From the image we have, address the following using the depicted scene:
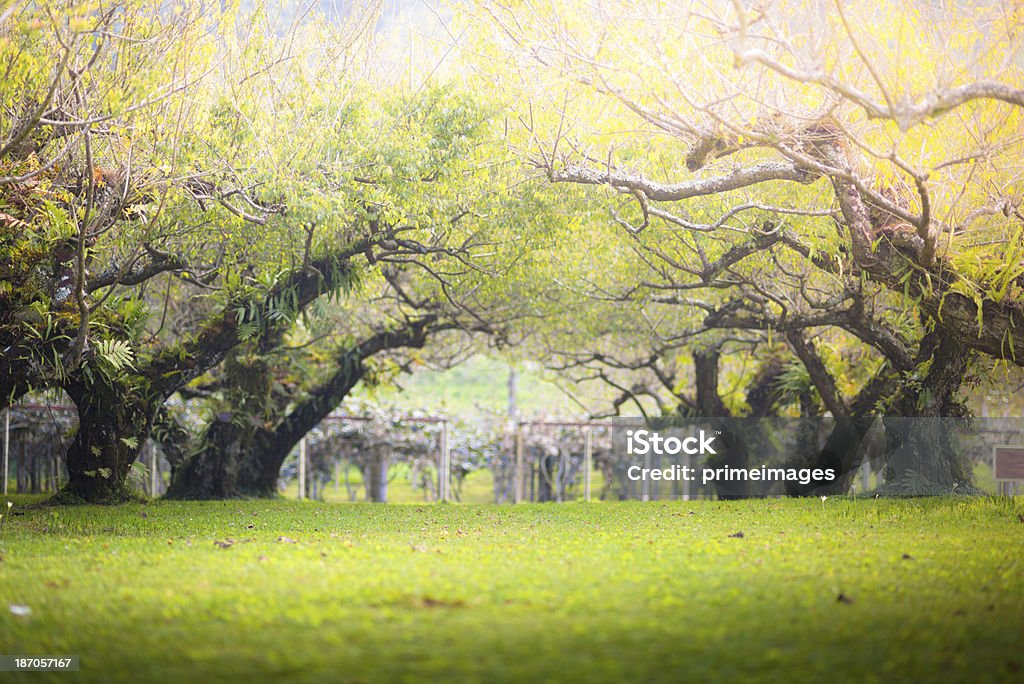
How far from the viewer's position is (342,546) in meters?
7.27

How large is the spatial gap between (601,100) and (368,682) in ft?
24.7

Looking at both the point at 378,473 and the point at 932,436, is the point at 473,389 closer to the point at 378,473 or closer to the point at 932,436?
the point at 378,473

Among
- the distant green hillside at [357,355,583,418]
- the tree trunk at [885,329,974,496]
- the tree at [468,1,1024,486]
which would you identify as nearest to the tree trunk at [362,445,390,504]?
the tree at [468,1,1024,486]

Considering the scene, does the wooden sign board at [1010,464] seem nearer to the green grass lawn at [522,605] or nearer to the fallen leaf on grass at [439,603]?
the green grass lawn at [522,605]

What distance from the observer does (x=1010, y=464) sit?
11969mm

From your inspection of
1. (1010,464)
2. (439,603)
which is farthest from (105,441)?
(1010,464)

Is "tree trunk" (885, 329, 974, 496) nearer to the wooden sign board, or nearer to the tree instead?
the tree

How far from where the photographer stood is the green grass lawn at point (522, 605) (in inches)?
155

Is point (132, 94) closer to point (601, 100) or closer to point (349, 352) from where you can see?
point (601, 100)

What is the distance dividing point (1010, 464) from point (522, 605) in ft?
30.7

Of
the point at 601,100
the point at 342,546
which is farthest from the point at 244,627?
the point at 601,100

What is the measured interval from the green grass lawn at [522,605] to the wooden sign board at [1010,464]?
3790mm

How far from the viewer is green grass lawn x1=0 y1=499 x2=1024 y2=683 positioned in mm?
3936

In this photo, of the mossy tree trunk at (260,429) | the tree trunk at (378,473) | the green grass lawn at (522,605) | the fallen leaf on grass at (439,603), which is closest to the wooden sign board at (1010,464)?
→ the green grass lawn at (522,605)
